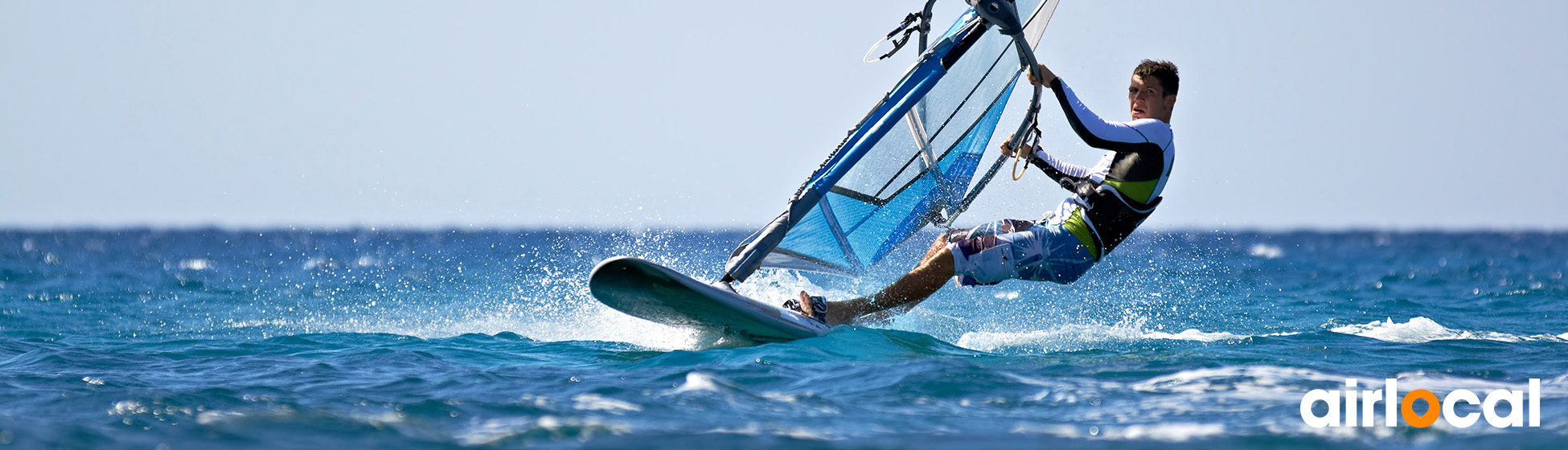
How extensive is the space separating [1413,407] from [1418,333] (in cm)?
344

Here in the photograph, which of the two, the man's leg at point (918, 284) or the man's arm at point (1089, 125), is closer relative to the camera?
the man's arm at point (1089, 125)

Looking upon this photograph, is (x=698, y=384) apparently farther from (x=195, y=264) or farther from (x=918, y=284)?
(x=195, y=264)

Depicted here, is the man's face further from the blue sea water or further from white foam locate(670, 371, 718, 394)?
white foam locate(670, 371, 718, 394)

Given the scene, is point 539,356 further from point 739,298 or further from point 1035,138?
point 1035,138

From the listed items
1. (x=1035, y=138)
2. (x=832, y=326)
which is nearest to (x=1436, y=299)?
(x=1035, y=138)

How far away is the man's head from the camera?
6.12 metres

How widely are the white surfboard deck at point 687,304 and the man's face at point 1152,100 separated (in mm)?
2145

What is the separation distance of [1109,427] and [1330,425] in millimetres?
796

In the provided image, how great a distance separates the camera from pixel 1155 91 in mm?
6117

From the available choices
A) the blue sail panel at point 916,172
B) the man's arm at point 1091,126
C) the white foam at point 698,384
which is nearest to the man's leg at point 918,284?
the blue sail panel at point 916,172

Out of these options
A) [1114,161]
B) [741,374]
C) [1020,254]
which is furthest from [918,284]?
[741,374]

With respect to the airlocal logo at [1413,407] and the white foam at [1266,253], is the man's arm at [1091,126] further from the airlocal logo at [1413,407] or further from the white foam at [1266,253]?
the white foam at [1266,253]

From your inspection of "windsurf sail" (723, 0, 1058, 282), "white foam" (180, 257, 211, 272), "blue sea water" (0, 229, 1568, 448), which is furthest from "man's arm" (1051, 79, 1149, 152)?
"white foam" (180, 257, 211, 272)

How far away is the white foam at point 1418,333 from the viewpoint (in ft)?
23.7
